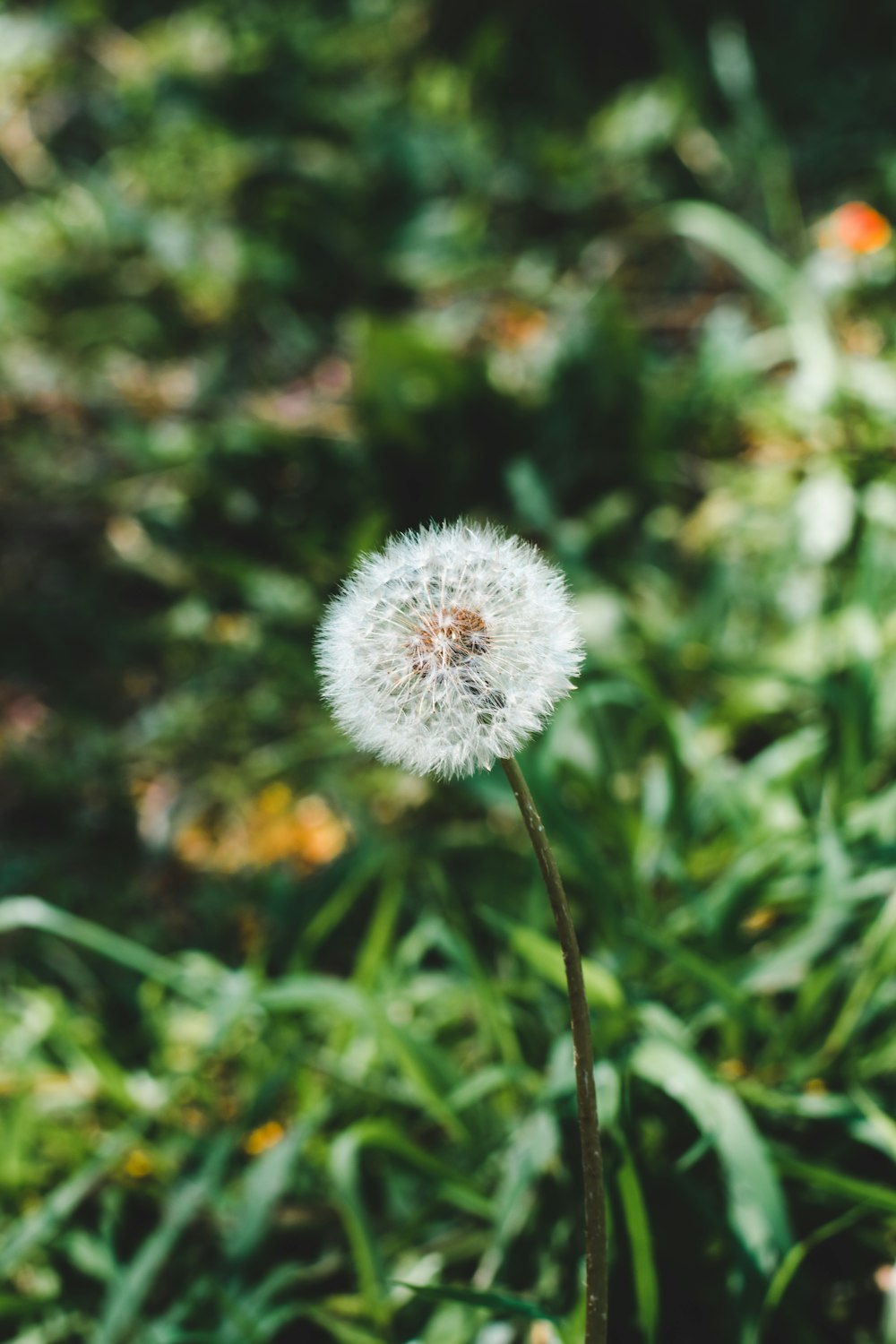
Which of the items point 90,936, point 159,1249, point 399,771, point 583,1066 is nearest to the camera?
point 583,1066

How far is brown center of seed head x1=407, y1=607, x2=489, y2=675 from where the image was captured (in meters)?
0.89

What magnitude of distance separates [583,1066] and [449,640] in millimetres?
374

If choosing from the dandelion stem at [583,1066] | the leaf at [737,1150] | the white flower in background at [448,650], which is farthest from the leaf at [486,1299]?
the white flower in background at [448,650]

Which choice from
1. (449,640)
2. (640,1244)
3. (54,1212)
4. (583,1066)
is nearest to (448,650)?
(449,640)

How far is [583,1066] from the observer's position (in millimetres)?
837

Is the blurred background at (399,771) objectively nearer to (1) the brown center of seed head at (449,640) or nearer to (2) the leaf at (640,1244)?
(2) the leaf at (640,1244)

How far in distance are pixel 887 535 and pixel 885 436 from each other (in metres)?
0.43

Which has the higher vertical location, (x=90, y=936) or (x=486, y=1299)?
(x=90, y=936)

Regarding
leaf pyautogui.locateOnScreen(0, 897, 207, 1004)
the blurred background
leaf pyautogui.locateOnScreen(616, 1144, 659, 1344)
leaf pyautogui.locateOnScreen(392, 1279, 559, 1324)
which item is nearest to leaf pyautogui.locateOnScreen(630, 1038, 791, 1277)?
the blurred background

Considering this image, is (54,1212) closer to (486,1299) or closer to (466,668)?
(486,1299)

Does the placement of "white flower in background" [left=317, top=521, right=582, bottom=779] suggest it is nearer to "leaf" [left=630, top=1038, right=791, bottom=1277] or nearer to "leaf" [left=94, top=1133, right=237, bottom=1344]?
"leaf" [left=630, top=1038, right=791, bottom=1277]

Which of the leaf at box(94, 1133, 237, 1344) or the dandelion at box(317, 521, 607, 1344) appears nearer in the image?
the dandelion at box(317, 521, 607, 1344)

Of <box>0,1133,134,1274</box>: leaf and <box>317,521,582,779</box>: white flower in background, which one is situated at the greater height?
<box>317,521,582,779</box>: white flower in background

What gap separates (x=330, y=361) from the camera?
3.73 meters
